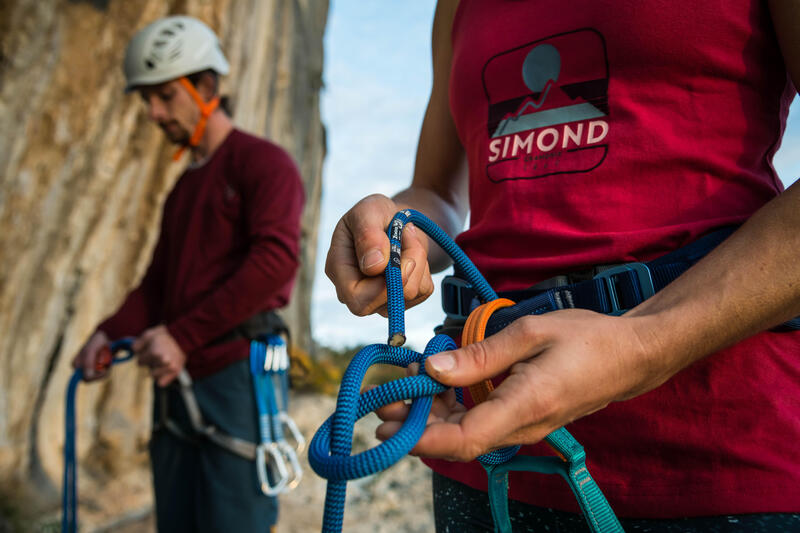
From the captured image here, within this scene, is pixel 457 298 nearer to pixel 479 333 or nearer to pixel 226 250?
pixel 479 333

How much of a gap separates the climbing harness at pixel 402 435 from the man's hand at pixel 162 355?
153 cm

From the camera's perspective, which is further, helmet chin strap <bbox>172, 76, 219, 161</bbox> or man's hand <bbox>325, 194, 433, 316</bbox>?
helmet chin strap <bbox>172, 76, 219, 161</bbox>

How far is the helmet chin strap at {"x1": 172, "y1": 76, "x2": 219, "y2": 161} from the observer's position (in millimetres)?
2572

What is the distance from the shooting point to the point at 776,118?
83cm

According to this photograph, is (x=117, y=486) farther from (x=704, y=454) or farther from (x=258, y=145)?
(x=704, y=454)

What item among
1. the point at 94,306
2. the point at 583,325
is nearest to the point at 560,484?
the point at 583,325

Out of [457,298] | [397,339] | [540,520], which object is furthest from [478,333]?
[540,520]

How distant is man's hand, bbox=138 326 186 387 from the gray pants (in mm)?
163

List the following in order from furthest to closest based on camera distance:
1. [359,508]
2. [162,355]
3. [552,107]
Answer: [359,508]
[162,355]
[552,107]

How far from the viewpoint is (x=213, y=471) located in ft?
6.77

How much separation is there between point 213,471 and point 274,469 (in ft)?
0.77

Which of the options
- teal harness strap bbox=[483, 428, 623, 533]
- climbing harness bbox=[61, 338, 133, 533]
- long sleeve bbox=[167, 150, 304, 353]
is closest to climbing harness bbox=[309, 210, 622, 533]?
teal harness strap bbox=[483, 428, 623, 533]

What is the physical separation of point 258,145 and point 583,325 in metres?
2.10

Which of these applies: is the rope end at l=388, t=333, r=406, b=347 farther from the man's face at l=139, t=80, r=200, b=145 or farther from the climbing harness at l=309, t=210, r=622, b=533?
the man's face at l=139, t=80, r=200, b=145
